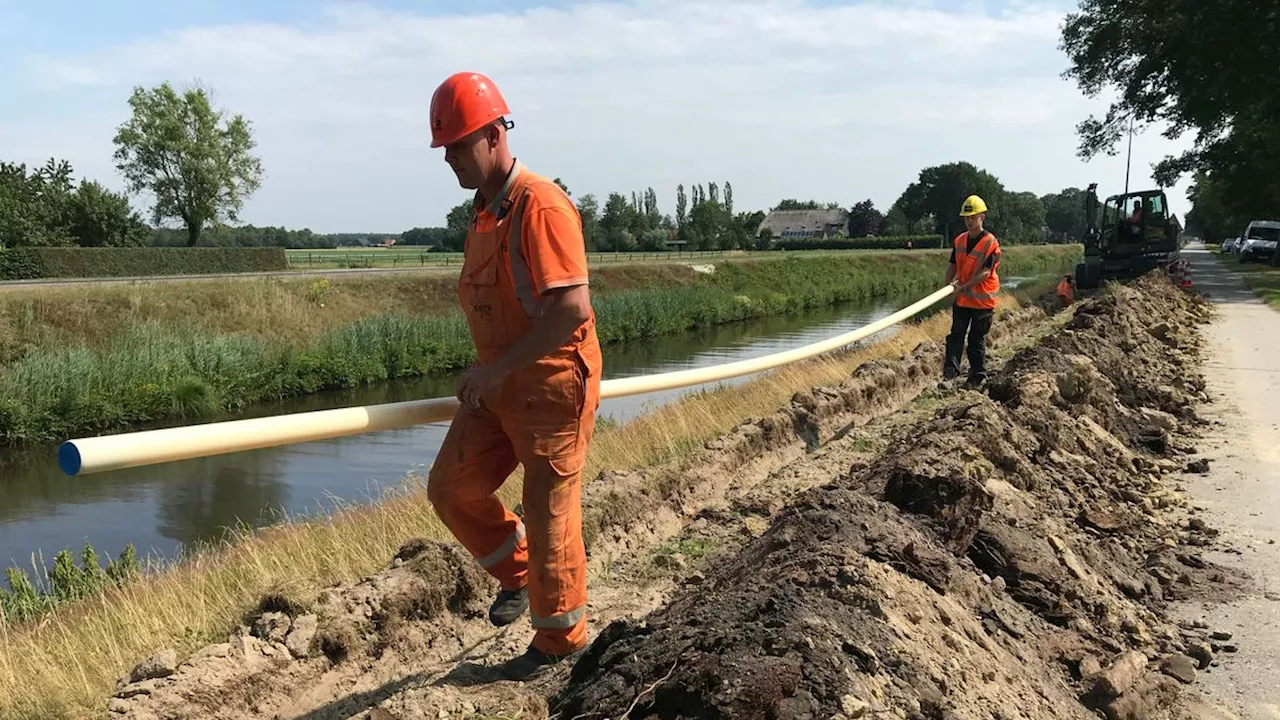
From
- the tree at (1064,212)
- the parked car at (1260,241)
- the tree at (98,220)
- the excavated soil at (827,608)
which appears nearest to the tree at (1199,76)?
the parked car at (1260,241)

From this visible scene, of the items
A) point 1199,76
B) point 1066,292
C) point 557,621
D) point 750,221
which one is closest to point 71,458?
point 557,621

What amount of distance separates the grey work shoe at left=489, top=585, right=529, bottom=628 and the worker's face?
1.63 meters

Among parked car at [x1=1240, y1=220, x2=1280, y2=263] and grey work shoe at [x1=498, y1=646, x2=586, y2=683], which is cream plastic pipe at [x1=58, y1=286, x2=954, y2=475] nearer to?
grey work shoe at [x1=498, y1=646, x2=586, y2=683]

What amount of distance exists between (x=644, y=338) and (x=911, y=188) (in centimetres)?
9386

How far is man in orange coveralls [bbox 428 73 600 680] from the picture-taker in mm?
2986

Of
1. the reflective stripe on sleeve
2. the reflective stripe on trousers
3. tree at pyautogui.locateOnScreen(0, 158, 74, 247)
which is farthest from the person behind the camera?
tree at pyautogui.locateOnScreen(0, 158, 74, 247)

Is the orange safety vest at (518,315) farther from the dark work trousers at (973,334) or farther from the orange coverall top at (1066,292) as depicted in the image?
the orange coverall top at (1066,292)

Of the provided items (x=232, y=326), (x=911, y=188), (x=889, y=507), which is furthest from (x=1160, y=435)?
(x=911, y=188)

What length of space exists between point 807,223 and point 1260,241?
75.3 m

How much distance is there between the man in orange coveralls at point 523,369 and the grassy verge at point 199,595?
1.30 meters

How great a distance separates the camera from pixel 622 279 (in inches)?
1479

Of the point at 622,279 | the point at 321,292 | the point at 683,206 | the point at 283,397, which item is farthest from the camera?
the point at 683,206

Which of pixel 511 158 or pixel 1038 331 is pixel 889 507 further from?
pixel 1038 331

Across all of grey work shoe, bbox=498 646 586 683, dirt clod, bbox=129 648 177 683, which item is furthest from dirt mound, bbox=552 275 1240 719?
dirt clod, bbox=129 648 177 683
